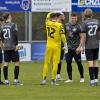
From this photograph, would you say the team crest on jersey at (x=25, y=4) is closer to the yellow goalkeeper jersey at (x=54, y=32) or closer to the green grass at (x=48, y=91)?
the green grass at (x=48, y=91)

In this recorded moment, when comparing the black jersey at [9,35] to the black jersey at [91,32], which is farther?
the black jersey at [9,35]

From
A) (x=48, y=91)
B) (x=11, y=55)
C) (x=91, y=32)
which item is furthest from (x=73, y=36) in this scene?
(x=48, y=91)

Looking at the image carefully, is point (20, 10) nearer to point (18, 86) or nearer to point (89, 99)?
point (18, 86)

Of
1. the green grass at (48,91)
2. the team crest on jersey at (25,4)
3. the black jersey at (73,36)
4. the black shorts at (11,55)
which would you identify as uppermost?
the team crest on jersey at (25,4)

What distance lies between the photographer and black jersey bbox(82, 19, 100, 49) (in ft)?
51.4

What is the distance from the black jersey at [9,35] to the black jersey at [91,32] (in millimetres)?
1855

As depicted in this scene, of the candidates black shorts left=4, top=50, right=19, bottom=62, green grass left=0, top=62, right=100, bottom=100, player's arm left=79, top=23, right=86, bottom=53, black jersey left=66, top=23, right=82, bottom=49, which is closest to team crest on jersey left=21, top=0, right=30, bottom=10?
green grass left=0, top=62, right=100, bottom=100

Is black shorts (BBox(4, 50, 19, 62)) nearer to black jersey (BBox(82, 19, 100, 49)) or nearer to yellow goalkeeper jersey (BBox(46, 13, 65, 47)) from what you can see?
yellow goalkeeper jersey (BBox(46, 13, 65, 47))

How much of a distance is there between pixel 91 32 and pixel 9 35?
2174mm

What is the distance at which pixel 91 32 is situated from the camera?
15719 millimetres

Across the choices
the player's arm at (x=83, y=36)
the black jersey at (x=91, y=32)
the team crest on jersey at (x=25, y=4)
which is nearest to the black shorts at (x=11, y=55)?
the player's arm at (x=83, y=36)

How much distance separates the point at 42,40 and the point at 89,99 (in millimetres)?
16572

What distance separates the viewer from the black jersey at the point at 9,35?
15.9m

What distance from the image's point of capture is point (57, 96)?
1367 centimetres
